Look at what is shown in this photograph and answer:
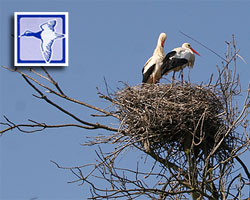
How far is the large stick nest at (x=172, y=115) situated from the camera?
23.3ft

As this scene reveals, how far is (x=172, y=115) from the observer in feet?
23.6

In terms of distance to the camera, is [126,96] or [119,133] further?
[126,96]

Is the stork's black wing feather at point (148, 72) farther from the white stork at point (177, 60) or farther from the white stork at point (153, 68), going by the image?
the white stork at point (177, 60)

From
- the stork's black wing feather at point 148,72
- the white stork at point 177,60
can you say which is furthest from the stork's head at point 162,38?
the stork's black wing feather at point 148,72

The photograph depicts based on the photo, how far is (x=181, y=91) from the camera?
7559 mm

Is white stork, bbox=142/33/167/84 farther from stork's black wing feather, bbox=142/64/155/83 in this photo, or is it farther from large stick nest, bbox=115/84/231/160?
large stick nest, bbox=115/84/231/160

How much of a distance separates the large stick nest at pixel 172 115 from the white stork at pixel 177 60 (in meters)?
1.62

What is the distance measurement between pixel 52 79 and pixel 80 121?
0.76 meters

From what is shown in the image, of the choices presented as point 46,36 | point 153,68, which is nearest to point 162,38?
point 153,68

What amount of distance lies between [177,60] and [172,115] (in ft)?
7.71

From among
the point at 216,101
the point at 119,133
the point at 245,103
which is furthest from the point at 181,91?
the point at 245,103

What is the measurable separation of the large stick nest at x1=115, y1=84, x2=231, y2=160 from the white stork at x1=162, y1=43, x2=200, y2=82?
1.62m

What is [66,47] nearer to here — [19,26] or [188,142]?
[19,26]

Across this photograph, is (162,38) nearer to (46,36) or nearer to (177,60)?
(177,60)
